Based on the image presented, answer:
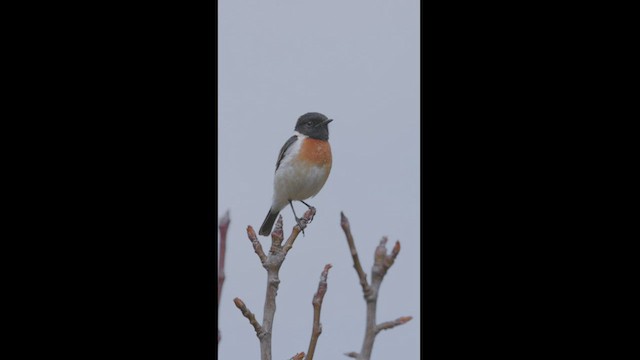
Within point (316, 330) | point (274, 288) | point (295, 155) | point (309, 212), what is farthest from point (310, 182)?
point (316, 330)

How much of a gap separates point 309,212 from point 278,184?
0.27 meters

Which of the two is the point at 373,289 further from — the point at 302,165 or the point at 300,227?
the point at 302,165

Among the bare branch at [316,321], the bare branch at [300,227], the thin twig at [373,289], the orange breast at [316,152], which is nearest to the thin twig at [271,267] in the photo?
the bare branch at [300,227]

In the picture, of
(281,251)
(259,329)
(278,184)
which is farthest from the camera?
(278,184)

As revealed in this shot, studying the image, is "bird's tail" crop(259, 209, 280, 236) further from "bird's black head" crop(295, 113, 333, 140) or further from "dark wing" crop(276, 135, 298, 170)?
"bird's black head" crop(295, 113, 333, 140)

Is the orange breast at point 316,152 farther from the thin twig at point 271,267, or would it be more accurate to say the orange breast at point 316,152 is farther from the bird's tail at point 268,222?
the thin twig at point 271,267

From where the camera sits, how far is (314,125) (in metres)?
2.35

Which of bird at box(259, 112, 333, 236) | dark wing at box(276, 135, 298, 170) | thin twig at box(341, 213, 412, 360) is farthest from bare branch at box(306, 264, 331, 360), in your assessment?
dark wing at box(276, 135, 298, 170)

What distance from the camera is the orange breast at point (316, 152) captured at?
96.2 inches

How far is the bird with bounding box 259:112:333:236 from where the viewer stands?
2.33 m

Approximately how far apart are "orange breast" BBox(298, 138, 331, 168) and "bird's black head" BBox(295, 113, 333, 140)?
0.13ft

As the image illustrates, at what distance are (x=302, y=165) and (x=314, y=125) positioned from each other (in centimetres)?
23
